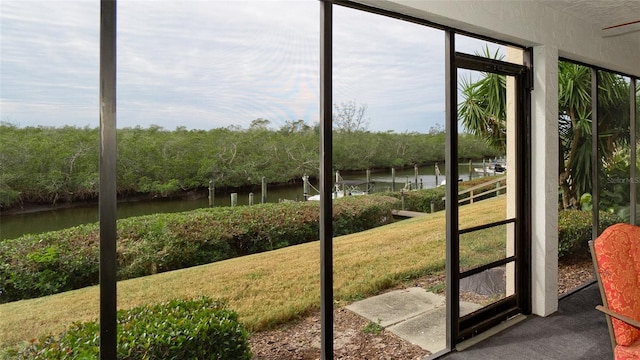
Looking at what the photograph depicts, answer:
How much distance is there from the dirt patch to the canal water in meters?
0.82

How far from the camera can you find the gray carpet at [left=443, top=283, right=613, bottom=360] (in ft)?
8.59

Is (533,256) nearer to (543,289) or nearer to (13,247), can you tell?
(543,289)

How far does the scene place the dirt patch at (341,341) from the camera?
7.68ft

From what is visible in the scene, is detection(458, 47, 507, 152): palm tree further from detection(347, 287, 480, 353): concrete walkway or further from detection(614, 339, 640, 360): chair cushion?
detection(614, 339, 640, 360): chair cushion

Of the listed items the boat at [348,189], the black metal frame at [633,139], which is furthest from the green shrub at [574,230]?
the boat at [348,189]

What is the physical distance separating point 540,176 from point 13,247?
3373 millimetres

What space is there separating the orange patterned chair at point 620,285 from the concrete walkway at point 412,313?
1023mm

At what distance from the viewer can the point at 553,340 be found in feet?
9.23

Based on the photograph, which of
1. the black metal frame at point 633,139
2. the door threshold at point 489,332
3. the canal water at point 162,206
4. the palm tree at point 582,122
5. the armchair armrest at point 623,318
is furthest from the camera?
the black metal frame at point 633,139

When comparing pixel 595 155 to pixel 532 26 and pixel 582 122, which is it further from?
pixel 532 26

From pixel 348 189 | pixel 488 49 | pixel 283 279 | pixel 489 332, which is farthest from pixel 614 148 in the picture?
pixel 283 279

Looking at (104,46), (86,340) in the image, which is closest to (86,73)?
(104,46)

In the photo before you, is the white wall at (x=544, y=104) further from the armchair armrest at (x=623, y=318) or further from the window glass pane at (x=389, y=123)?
the armchair armrest at (x=623, y=318)

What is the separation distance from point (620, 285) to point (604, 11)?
242 cm
